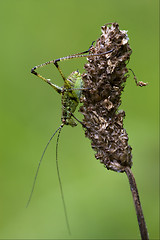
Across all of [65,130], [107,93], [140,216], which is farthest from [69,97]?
[65,130]

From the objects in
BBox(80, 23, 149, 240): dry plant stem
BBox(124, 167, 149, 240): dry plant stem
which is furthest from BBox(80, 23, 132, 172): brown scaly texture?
BBox(124, 167, 149, 240): dry plant stem

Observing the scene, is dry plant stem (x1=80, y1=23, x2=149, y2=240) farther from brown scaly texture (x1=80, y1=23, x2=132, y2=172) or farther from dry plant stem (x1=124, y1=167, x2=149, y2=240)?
Result: dry plant stem (x1=124, y1=167, x2=149, y2=240)

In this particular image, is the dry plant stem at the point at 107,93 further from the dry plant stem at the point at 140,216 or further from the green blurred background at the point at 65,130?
the green blurred background at the point at 65,130

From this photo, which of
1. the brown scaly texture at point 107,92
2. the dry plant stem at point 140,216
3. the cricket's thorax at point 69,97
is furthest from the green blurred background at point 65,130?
the dry plant stem at point 140,216

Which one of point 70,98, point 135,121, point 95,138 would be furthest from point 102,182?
point 95,138

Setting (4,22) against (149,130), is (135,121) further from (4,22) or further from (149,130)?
(4,22)

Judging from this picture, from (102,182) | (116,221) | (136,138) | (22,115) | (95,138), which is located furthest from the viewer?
(22,115)
